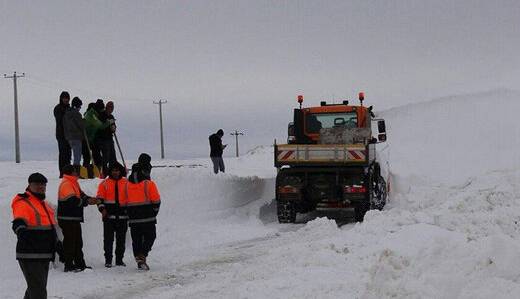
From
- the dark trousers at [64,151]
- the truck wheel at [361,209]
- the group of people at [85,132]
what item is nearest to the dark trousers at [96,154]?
the group of people at [85,132]

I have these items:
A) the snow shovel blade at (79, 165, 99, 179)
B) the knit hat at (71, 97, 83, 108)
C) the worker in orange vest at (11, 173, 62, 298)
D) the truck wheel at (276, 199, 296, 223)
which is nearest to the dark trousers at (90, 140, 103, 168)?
the snow shovel blade at (79, 165, 99, 179)

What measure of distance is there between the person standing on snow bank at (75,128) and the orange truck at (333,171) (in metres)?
4.41

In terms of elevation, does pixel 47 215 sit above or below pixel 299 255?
above

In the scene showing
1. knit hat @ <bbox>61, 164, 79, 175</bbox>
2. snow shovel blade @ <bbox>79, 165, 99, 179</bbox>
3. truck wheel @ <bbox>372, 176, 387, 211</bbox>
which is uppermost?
knit hat @ <bbox>61, 164, 79, 175</bbox>

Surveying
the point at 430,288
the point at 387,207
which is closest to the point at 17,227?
the point at 430,288

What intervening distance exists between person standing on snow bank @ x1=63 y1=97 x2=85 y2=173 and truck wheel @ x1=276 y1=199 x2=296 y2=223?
15.7ft

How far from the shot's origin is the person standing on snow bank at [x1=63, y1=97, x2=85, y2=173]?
1170 cm

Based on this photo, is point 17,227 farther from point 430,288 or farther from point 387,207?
point 387,207

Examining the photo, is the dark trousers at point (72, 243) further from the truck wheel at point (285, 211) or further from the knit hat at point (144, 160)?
the truck wheel at point (285, 211)

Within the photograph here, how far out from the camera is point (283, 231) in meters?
12.6

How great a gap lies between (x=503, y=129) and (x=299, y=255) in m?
35.8

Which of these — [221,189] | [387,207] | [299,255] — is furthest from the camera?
[387,207]

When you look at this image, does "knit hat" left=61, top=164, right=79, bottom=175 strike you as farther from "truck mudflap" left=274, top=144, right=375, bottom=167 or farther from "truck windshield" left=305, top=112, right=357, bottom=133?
"truck windshield" left=305, top=112, right=357, bottom=133

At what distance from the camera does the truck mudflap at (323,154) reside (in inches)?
525
